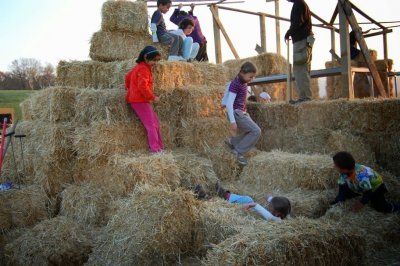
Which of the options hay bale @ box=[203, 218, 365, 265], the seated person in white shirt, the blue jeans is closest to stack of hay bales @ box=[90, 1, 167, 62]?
the seated person in white shirt

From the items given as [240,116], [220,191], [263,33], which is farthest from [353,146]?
[263,33]

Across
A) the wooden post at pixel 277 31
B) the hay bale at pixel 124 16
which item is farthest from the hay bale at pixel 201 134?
the wooden post at pixel 277 31

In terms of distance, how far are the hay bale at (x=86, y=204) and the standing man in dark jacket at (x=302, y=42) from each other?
393cm

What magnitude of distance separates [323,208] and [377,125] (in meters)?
2.23

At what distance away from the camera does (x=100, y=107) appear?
6.40 meters

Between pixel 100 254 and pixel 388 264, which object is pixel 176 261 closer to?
pixel 100 254

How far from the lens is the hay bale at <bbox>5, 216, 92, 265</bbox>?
4906 millimetres

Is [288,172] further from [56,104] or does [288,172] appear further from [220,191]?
[56,104]

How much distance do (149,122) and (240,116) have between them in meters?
1.55

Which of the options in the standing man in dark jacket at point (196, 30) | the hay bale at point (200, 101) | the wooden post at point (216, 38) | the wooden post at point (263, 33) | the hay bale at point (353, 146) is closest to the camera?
the hay bale at point (353, 146)

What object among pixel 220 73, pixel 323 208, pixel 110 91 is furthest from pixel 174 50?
pixel 323 208

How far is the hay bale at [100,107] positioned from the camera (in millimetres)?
6395

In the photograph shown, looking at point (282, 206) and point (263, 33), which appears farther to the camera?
point (263, 33)

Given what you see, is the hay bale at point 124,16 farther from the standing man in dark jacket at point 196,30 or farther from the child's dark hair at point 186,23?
the standing man in dark jacket at point 196,30
